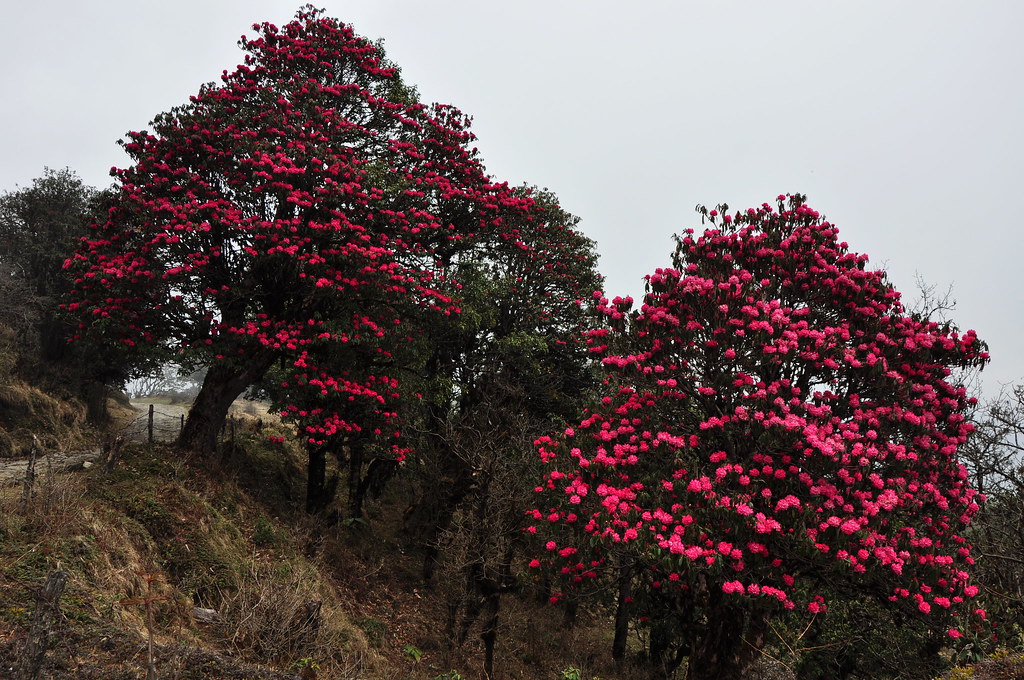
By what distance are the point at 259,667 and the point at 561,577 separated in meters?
4.40

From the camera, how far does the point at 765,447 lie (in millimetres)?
7570

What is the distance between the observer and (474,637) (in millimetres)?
14133

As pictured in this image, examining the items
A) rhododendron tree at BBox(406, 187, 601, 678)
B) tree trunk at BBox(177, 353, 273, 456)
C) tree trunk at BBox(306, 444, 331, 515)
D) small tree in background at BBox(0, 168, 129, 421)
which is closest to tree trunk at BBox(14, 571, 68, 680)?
rhododendron tree at BBox(406, 187, 601, 678)

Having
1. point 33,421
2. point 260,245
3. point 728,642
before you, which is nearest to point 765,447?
point 728,642

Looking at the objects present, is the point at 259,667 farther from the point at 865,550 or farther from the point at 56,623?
the point at 865,550

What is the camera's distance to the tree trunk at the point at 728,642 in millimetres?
8477

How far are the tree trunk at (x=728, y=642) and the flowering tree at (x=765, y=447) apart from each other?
2cm

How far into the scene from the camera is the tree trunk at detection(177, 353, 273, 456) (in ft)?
46.0

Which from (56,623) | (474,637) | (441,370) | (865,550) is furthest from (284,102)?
(865,550)

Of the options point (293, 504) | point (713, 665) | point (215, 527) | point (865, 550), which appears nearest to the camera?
point (865, 550)

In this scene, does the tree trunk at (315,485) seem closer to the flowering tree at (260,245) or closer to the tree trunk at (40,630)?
the flowering tree at (260,245)

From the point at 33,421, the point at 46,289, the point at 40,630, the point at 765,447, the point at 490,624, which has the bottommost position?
the point at 490,624

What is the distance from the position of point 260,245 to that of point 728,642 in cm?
1209

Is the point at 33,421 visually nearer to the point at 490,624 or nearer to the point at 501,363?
the point at 501,363
